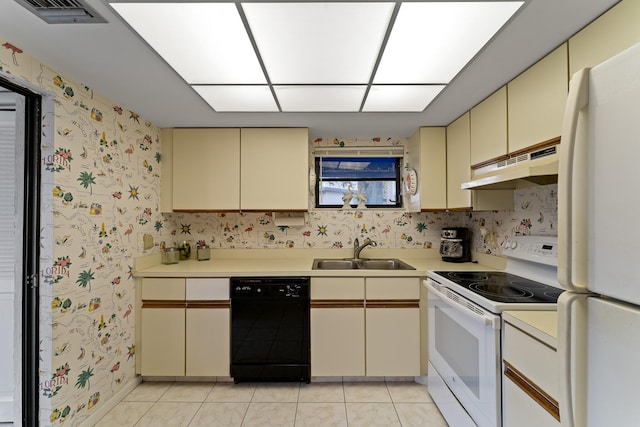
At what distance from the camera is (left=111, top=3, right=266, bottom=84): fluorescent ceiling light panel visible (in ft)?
3.70

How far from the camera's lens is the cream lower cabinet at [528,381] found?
40.4 inches

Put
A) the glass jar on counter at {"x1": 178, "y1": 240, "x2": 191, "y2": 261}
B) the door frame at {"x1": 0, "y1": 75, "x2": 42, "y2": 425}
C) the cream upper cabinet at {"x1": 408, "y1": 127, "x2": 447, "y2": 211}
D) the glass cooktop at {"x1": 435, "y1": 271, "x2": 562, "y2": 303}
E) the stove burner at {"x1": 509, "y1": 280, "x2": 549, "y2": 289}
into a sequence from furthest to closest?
the glass jar on counter at {"x1": 178, "y1": 240, "x2": 191, "y2": 261}, the cream upper cabinet at {"x1": 408, "y1": 127, "x2": 447, "y2": 211}, the stove burner at {"x1": 509, "y1": 280, "x2": 549, "y2": 289}, the door frame at {"x1": 0, "y1": 75, "x2": 42, "y2": 425}, the glass cooktop at {"x1": 435, "y1": 271, "x2": 562, "y2": 303}

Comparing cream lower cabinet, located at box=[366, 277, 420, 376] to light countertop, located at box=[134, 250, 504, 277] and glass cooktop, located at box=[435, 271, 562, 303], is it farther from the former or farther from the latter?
glass cooktop, located at box=[435, 271, 562, 303]

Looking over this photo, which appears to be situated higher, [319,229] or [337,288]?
[319,229]

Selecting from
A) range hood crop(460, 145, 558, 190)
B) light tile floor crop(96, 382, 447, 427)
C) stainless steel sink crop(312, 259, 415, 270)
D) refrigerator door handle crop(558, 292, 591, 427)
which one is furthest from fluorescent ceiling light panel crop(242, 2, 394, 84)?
light tile floor crop(96, 382, 447, 427)

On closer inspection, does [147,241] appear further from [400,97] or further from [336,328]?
[400,97]

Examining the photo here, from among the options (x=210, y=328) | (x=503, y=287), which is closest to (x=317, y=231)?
(x=210, y=328)

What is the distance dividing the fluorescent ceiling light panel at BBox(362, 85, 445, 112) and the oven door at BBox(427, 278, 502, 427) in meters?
1.23

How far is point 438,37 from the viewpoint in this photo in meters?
1.30

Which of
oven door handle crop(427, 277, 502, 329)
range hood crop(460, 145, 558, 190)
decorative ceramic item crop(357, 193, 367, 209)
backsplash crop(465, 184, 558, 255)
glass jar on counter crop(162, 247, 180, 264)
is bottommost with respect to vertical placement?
oven door handle crop(427, 277, 502, 329)

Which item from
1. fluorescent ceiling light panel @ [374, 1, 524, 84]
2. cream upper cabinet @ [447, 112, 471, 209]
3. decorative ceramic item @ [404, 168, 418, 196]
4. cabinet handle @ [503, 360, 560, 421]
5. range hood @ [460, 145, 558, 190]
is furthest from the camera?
decorative ceramic item @ [404, 168, 418, 196]

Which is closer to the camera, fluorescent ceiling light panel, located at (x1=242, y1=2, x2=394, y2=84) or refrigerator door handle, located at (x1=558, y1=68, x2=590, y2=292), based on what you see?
refrigerator door handle, located at (x1=558, y1=68, x2=590, y2=292)

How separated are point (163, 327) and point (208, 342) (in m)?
0.37

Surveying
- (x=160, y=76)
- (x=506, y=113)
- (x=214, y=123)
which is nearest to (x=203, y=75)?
(x=160, y=76)
